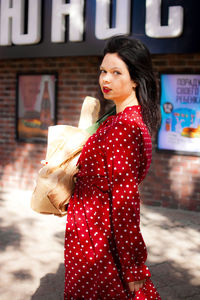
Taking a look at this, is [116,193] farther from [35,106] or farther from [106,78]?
[35,106]

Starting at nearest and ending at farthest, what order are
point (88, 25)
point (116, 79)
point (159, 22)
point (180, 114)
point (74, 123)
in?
point (116, 79) < point (159, 22) < point (180, 114) < point (88, 25) < point (74, 123)

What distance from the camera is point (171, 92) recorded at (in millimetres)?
6488

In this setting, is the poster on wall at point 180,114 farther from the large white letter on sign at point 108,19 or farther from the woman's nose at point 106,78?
the woman's nose at point 106,78

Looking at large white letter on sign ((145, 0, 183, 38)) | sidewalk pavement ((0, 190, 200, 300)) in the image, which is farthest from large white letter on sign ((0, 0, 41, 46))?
sidewalk pavement ((0, 190, 200, 300))

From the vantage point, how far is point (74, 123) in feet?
23.9

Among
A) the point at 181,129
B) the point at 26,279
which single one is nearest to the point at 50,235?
the point at 26,279

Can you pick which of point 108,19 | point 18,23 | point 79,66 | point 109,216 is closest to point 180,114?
point 108,19

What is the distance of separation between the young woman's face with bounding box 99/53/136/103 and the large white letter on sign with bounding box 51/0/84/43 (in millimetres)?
4802

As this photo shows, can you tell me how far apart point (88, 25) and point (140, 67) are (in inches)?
191

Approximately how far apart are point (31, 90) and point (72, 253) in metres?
5.96

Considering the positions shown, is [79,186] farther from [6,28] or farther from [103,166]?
[6,28]

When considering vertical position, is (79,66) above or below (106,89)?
above

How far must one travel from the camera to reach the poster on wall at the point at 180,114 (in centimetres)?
634

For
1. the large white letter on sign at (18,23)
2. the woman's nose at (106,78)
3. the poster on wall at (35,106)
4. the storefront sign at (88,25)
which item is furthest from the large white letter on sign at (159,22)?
the woman's nose at (106,78)
